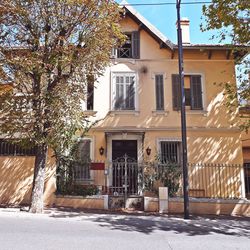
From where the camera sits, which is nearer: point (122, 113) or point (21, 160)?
point (21, 160)

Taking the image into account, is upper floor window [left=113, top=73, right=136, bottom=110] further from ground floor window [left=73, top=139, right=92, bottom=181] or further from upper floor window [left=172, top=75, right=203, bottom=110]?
ground floor window [left=73, top=139, right=92, bottom=181]

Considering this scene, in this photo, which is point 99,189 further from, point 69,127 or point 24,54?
point 24,54

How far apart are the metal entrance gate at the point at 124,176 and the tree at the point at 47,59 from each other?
302 cm

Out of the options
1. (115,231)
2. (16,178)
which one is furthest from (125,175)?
(16,178)

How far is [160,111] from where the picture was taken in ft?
49.4

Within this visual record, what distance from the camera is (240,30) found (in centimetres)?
1073

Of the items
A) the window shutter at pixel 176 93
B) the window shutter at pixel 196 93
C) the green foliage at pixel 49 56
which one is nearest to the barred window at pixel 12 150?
Result: the green foliage at pixel 49 56

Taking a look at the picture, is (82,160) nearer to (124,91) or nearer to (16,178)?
(16,178)

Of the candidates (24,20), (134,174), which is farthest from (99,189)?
(24,20)

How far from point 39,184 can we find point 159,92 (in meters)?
7.50

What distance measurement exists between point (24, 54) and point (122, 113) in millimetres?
5767

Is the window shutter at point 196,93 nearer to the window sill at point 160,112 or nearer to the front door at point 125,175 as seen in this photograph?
the window sill at point 160,112

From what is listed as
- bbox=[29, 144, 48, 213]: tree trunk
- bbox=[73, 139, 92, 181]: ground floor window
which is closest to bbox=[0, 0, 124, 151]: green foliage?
bbox=[29, 144, 48, 213]: tree trunk

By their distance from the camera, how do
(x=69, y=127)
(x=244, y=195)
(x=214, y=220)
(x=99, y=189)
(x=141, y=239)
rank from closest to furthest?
(x=141, y=239) < (x=214, y=220) < (x=69, y=127) < (x=99, y=189) < (x=244, y=195)
